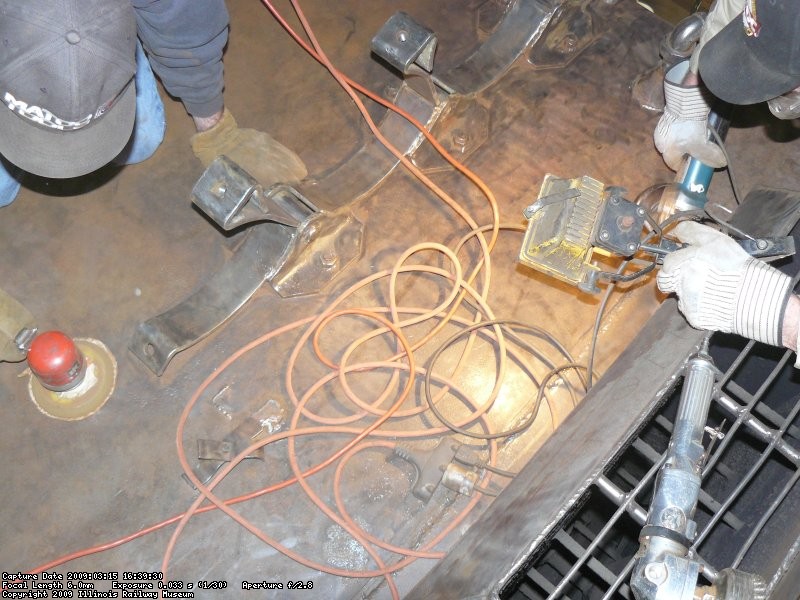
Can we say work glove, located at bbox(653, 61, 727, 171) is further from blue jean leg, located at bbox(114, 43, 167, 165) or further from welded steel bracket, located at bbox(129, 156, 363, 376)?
blue jean leg, located at bbox(114, 43, 167, 165)

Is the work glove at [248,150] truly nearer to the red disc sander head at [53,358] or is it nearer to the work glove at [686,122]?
the red disc sander head at [53,358]

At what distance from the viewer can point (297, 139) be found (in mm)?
2193

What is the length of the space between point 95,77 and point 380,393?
3.31 feet

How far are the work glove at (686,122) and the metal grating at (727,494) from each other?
51cm

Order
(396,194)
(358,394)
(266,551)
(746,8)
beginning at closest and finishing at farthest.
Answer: (746,8) → (266,551) → (358,394) → (396,194)

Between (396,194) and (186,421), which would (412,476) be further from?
(396,194)

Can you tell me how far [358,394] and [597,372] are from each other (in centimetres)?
64

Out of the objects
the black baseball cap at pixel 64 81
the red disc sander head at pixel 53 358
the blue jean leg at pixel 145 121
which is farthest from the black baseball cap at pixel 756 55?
the red disc sander head at pixel 53 358

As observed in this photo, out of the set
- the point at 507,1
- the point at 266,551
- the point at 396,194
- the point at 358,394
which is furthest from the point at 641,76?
the point at 266,551

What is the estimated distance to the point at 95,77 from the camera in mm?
1505

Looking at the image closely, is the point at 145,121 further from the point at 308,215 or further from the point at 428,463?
the point at 428,463

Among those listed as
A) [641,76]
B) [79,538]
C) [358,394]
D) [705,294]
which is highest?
[641,76]

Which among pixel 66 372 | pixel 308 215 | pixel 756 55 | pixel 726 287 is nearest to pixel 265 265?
pixel 308 215

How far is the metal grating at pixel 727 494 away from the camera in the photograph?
1.30 metres
